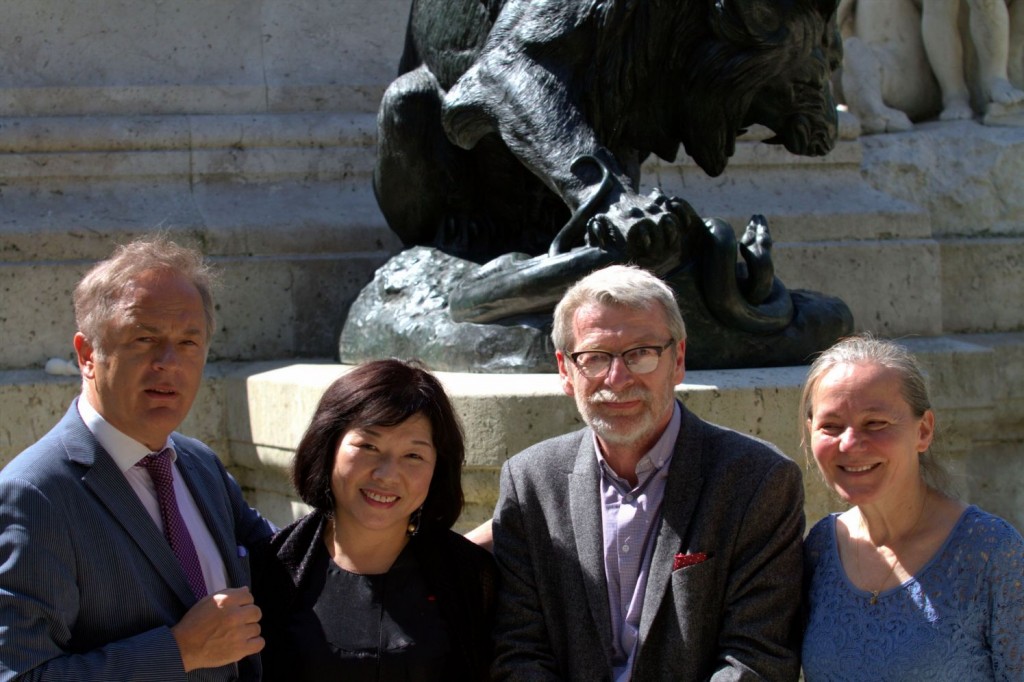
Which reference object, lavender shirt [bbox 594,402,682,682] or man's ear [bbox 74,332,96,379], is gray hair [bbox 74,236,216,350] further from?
lavender shirt [bbox 594,402,682,682]

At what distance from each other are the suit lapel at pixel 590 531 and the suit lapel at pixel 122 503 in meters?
0.63

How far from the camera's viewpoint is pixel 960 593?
2213mm

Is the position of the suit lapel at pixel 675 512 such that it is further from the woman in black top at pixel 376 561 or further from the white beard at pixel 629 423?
the woman in black top at pixel 376 561

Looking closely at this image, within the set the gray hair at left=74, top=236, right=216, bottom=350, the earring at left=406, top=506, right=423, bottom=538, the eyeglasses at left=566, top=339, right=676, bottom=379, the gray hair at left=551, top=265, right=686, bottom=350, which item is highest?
the gray hair at left=74, top=236, right=216, bottom=350

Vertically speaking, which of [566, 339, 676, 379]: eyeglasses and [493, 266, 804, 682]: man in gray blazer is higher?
[566, 339, 676, 379]: eyeglasses

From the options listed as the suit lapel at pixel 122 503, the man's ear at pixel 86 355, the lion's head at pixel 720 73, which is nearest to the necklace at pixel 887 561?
the suit lapel at pixel 122 503

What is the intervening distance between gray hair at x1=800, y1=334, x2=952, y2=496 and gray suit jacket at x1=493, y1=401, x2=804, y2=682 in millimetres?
165

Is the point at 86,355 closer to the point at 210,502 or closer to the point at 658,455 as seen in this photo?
the point at 210,502

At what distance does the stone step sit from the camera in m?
3.49

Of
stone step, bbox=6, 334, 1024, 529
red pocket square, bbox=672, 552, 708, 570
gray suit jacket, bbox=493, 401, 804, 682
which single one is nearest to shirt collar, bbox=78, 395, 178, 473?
gray suit jacket, bbox=493, 401, 804, 682

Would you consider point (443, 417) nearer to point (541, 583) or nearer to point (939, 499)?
point (541, 583)

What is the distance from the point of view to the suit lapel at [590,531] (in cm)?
241

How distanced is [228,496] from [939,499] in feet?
3.99

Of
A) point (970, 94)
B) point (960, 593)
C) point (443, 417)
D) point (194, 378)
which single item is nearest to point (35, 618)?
point (194, 378)
